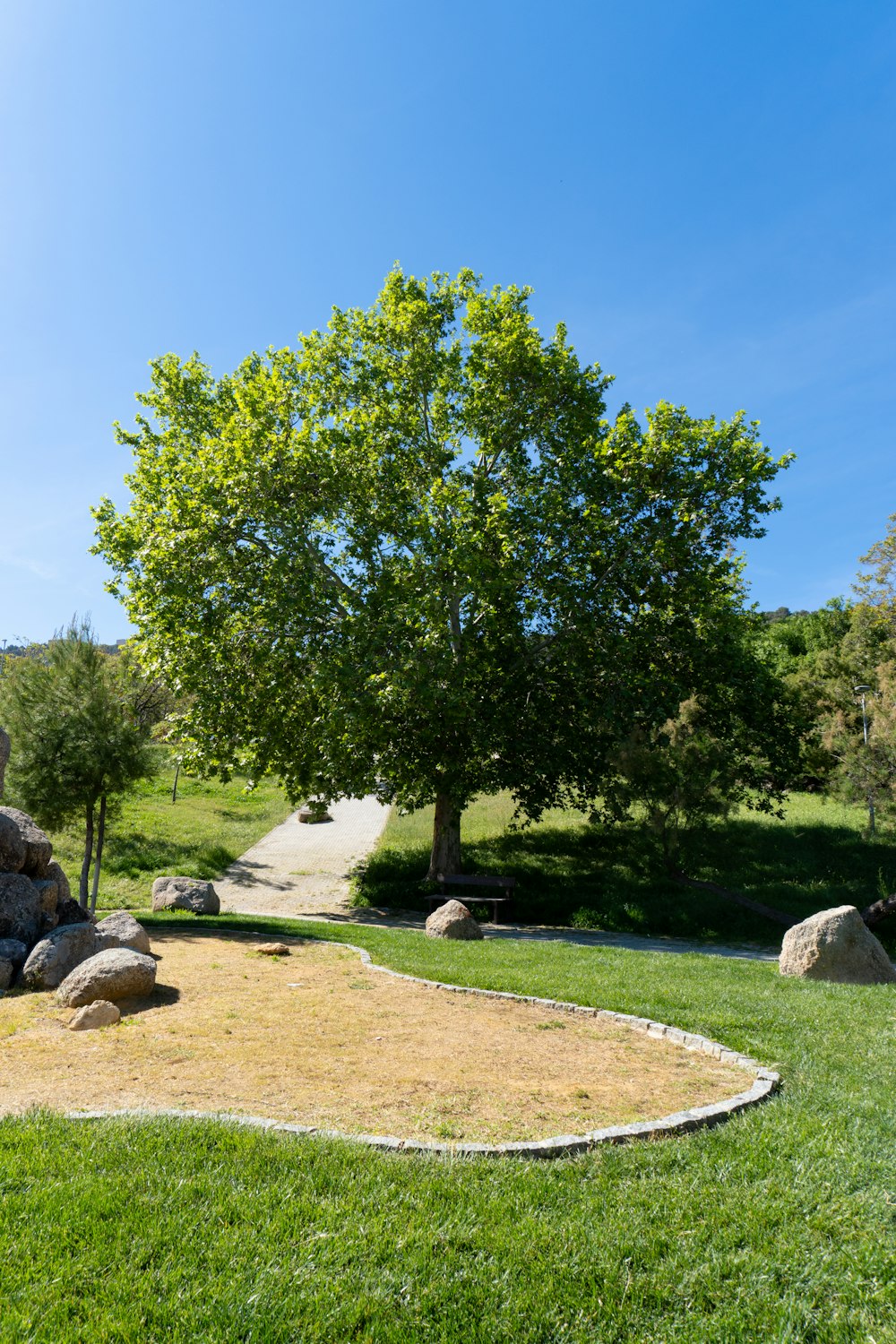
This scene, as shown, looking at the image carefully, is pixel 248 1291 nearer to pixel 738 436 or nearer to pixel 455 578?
pixel 455 578

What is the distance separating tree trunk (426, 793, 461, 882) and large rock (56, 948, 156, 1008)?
42.1 feet

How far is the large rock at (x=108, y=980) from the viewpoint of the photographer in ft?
25.3

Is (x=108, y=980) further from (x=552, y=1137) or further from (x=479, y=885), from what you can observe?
(x=479, y=885)

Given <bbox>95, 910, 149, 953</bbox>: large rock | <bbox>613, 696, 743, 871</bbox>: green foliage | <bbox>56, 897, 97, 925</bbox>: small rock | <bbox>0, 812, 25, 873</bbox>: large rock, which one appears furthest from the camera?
<bbox>613, 696, 743, 871</bbox>: green foliage

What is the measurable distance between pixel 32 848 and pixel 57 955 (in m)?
2.12

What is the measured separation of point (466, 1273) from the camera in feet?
10.8

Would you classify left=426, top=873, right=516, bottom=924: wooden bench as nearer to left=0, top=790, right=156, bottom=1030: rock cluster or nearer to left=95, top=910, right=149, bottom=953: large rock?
left=0, top=790, right=156, bottom=1030: rock cluster

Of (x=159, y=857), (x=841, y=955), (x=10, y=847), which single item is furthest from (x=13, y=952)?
(x=159, y=857)

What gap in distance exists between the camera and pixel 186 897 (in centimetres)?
1568

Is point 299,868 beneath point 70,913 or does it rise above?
beneath

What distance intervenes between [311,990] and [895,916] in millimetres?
13256

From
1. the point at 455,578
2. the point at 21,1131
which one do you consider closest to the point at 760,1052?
the point at 21,1131

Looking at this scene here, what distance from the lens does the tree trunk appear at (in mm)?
20703

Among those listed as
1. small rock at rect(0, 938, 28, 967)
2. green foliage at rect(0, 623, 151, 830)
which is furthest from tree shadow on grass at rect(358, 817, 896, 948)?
small rock at rect(0, 938, 28, 967)
